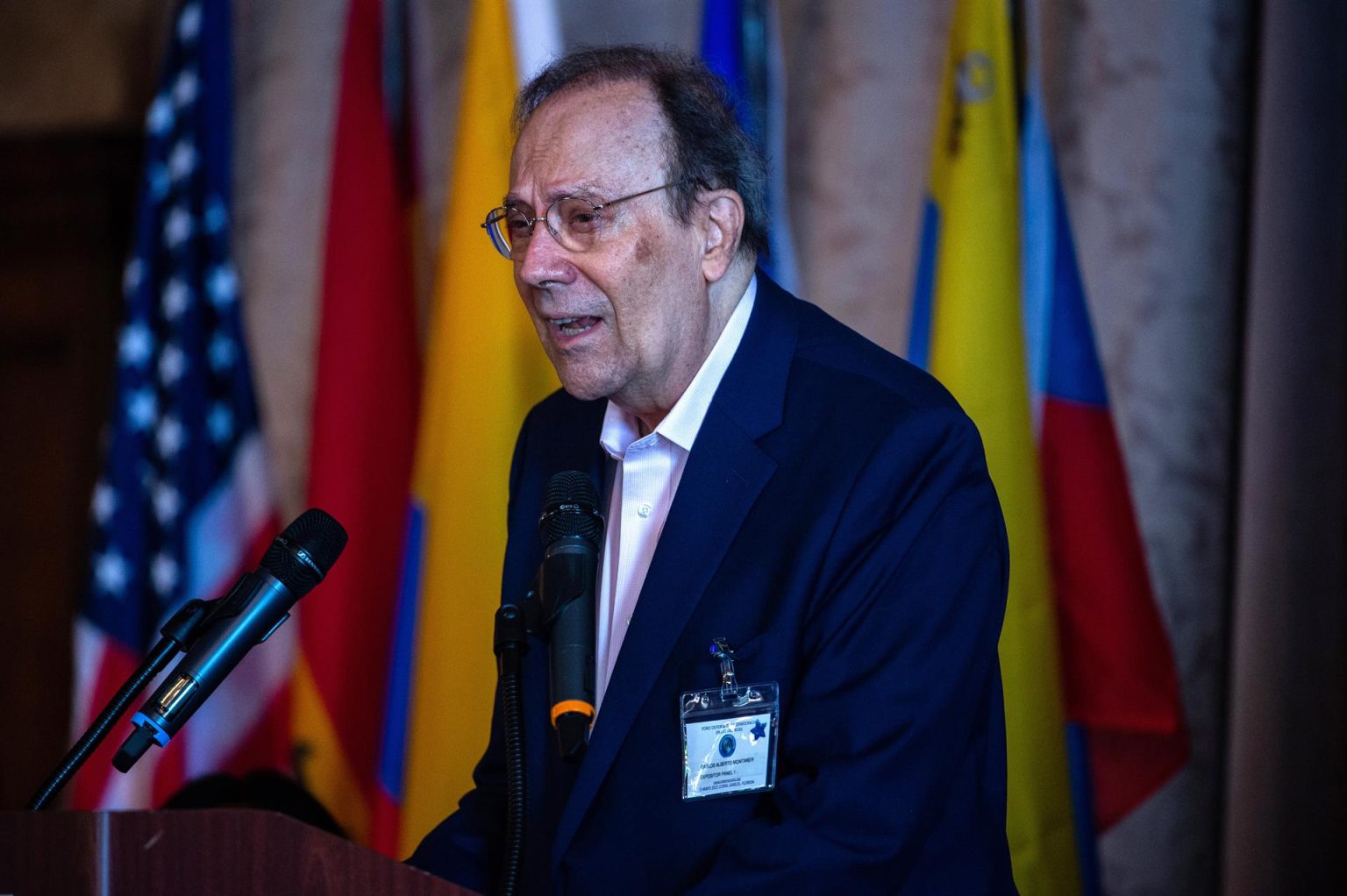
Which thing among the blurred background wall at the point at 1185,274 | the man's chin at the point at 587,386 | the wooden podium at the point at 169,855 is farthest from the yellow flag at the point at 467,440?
the wooden podium at the point at 169,855

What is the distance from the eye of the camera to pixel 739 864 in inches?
55.9

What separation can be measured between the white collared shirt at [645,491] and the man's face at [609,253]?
69mm

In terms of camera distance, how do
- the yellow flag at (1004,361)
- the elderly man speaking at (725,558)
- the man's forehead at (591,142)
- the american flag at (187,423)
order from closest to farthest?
the elderly man speaking at (725,558)
the man's forehead at (591,142)
the yellow flag at (1004,361)
the american flag at (187,423)

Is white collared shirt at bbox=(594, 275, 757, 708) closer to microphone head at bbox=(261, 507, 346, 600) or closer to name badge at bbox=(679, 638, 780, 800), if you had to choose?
name badge at bbox=(679, 638, 780, 800)

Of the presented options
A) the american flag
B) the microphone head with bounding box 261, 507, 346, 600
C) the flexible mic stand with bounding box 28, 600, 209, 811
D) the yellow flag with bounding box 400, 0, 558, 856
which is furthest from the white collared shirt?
the american flag

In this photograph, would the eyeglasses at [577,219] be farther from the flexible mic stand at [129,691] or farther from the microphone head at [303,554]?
the flexible mic stand at [129,691]

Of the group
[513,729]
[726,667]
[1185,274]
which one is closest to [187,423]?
[513,729]

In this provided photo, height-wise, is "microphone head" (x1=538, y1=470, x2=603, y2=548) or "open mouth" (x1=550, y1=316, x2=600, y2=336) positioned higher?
"open mouth" (x1=550, y1=316, x2=600, y2=336)

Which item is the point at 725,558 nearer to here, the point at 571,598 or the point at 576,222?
the point at 571,598

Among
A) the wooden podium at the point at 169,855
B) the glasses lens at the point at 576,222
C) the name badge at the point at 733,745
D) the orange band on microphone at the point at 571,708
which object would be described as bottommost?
the wooden podium at the point at 169,855

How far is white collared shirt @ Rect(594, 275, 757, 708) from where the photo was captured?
182 cm

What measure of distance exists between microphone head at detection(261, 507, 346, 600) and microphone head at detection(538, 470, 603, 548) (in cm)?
25

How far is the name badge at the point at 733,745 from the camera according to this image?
4.91 ft

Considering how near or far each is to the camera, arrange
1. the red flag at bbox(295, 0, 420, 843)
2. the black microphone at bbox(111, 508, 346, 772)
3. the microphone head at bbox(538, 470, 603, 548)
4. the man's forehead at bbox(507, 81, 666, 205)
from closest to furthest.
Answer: the black microphone at bbox(111, 508, 346, 772)
the microphone head at bbox(538, 470, 603, 548)
the man's forehead at bbox(507, 81, 666, 205)
the red flag at bbox(295, 0, 420, 843)
